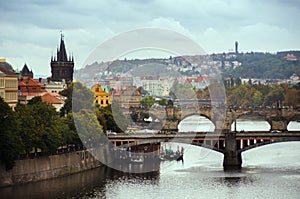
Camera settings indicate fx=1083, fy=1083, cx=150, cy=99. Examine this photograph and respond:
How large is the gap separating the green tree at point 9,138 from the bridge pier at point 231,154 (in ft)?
49.0

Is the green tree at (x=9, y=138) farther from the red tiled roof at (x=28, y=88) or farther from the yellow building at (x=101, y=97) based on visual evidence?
the yellow building at (x=101, y=97)

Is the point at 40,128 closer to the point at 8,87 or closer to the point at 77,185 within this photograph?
the point at 77,185

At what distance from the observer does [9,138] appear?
49188 millimetres

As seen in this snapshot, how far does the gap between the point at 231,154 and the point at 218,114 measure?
82.8 ft

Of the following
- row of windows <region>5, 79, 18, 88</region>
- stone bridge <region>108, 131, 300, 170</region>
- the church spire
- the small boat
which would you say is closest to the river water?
stone bridge <region>108, 131, 300, 170</region>

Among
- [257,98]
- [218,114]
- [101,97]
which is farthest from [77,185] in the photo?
[257,98]

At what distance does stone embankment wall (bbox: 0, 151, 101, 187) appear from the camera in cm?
Result: 4947

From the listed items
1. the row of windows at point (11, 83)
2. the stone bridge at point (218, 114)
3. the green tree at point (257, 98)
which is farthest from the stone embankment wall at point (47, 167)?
the green tree at point (257, 98)

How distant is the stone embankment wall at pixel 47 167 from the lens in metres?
49.5

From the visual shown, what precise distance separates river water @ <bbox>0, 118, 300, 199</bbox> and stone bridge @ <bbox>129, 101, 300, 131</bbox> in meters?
18.2

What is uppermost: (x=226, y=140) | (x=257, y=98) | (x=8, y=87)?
(x=257, y=98)

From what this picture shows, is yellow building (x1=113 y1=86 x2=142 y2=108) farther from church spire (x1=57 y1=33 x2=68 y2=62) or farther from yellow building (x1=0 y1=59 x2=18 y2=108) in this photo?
yellow building (x1=0 y1=59 x2=18 y2=108)

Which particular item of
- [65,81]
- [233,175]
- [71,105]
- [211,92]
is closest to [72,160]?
[233,175]

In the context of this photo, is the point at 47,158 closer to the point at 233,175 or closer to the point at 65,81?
the point at 233,175
